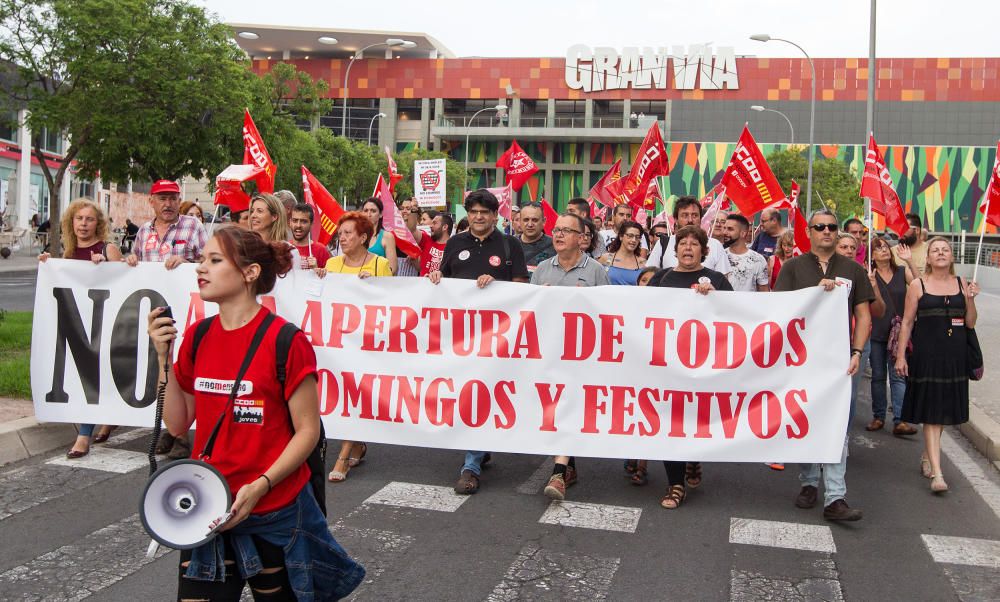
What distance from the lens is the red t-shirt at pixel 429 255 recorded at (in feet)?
32.1

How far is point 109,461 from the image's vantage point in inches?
271

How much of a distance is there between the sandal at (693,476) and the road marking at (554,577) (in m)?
1.79

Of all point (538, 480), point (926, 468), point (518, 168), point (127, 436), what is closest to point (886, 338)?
point (926, 468)

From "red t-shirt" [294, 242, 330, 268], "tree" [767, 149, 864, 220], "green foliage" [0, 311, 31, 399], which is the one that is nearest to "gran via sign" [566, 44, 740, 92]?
"tree" [767, 149, 864, 220]

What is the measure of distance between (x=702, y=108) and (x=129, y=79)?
62681 mm

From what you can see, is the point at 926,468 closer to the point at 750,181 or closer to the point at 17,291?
the point at 750,181

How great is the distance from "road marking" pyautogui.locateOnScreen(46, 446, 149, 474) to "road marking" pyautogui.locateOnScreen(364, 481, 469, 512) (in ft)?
5.59

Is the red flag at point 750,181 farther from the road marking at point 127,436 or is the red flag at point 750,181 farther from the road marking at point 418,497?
the road marking at point 127,436

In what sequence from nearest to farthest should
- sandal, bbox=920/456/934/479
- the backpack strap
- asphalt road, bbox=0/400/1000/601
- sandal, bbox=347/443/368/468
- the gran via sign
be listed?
the backpack strap < asphalt road, bbox=0/400/1000/601 < sandal, bbox=347/443/368/468 < sandal, bbox=920/456/934/479 < the gran via sign

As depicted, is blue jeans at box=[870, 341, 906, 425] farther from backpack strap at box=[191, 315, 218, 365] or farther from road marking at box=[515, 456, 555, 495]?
backpack strap at box=[191, 315, 218, 365]

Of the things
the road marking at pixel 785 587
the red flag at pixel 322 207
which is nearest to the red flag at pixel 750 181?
the red flag at pixel 322 207

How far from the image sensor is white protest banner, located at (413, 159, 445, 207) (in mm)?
16766

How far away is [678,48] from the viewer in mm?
80438

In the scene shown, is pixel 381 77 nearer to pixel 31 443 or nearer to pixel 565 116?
pixel 565 116
